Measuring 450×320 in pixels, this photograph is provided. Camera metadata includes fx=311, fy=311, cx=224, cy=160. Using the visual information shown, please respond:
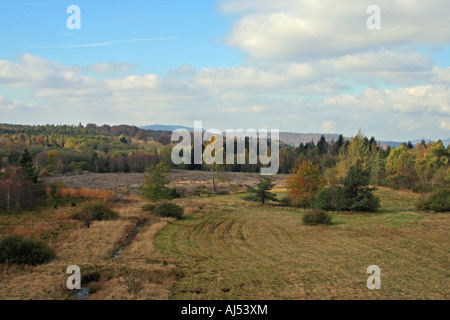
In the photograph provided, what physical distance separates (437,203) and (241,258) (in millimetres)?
20797

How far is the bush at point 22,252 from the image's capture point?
13.8m

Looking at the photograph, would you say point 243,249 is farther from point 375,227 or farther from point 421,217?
point 421,217

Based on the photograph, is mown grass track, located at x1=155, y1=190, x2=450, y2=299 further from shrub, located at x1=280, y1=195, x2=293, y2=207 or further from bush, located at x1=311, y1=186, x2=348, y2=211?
shrub, located at x1=280, y1=195, x2=293, y2=207

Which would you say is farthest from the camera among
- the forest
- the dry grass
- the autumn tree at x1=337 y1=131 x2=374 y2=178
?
the autumn tree at x1=337 y1=131 x2=374 y2=178

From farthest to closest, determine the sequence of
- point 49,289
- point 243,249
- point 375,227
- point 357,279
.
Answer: point 375,227
point 243,249
point 357,279
point 49,289

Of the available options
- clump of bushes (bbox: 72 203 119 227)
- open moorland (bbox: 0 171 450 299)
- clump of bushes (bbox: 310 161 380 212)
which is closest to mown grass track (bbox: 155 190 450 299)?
open moorland (bbox: 0 171 450 299)

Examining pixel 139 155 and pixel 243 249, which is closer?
pixel 243 249

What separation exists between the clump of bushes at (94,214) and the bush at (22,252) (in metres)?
11.5

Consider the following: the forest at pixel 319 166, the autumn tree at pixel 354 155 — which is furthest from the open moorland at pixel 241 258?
the autumn tree at pixel 354 155

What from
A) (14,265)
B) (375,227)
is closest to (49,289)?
(14,265)

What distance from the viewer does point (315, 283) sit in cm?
1155

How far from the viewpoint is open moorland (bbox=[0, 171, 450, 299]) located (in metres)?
10.8

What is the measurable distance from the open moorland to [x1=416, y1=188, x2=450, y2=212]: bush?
151cm
